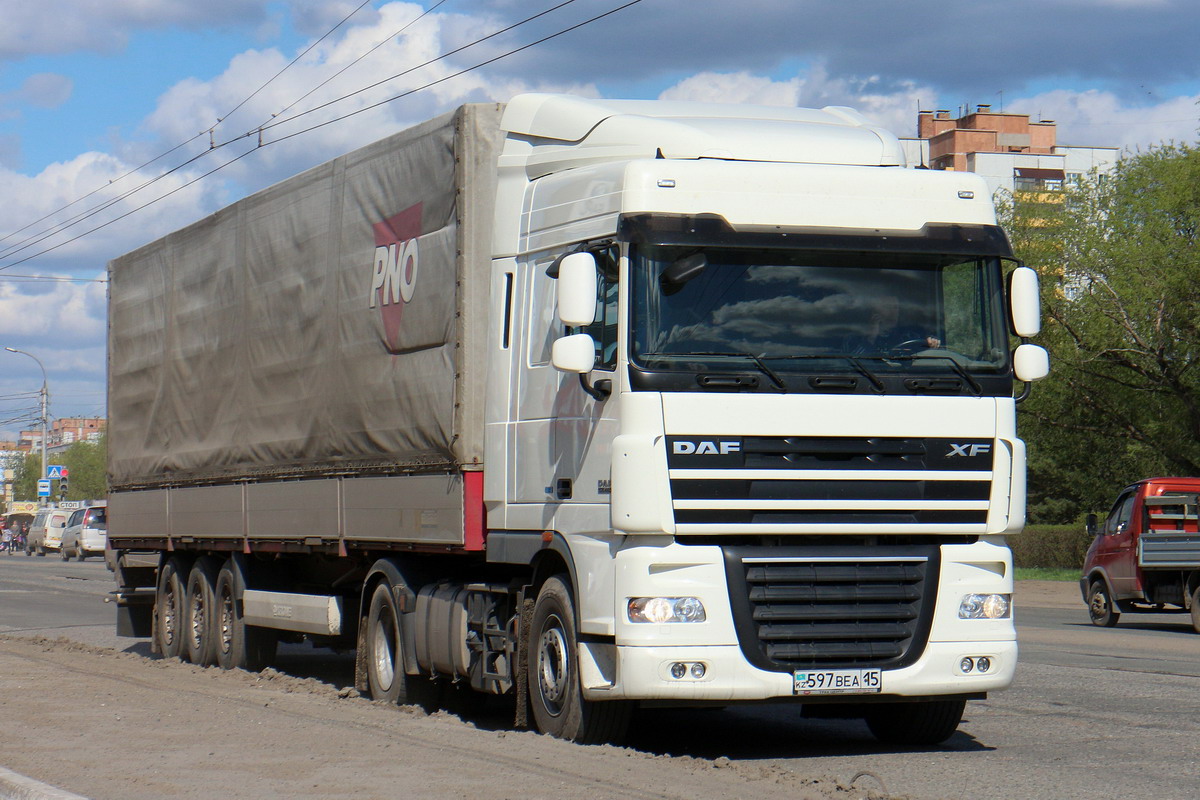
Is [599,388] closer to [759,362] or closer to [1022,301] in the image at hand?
[759,362]

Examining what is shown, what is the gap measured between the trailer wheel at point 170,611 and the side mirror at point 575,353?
920 cm

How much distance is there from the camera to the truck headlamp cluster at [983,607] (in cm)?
918

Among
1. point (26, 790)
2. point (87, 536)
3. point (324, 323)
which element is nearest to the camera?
point (26, 790)

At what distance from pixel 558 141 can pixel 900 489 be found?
3.08 m

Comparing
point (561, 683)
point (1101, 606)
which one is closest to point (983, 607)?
point (561, 683)

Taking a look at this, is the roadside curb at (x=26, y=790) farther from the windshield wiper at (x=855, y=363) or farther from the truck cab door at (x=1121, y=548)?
the truck cab door at (x=1121, y=548)

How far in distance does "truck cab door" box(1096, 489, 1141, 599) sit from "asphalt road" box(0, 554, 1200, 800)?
194 inches

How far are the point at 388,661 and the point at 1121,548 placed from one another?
1383 centimetres

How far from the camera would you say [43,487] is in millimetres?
84500

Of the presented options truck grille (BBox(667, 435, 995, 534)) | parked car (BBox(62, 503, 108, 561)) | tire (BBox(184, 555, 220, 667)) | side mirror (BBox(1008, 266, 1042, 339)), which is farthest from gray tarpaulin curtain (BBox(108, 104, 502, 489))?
parked car (BBox(62, 503, 108, 561))

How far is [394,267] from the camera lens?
468 inches

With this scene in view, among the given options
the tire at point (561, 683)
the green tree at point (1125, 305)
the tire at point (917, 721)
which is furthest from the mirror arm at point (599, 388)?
the green tree at point (1125, 305)

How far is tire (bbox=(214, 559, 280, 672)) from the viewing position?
603 inches

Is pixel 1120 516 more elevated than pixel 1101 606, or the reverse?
pixel 1120 516
